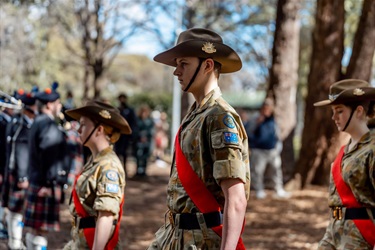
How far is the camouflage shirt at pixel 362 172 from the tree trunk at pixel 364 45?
8.35 meters

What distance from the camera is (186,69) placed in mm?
3617

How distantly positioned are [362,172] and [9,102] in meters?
5.73

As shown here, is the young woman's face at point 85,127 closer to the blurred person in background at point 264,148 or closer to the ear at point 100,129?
the ear at point 100,129

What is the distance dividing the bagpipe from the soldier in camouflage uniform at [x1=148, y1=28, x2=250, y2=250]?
5027 millimetres

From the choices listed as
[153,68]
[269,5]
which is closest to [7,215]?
[269,5]

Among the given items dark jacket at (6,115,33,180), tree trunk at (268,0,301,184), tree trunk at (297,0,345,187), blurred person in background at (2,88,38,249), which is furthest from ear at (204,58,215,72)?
tree trunk at (268,0,301,184)

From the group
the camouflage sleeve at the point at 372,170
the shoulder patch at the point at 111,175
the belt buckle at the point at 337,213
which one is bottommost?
the belt buckle at the point at 337,213

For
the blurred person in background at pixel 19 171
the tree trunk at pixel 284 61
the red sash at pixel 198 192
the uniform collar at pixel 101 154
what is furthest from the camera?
the tree trunk at pixel 284 61

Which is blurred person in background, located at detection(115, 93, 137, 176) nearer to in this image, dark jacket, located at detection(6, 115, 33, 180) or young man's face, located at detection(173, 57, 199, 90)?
dark jacket, located at detection(6, 115, 33, 180)

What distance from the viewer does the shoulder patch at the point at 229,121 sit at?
3.38m

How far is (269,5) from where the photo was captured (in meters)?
28.6

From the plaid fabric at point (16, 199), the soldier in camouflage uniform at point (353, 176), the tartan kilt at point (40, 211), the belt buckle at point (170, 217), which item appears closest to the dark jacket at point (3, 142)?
the plaid fabric at point (16, 199)

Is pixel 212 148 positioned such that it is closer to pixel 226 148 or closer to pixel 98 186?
pixel 226 148

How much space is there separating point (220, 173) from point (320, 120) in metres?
11.2
